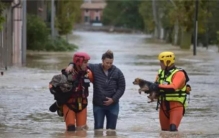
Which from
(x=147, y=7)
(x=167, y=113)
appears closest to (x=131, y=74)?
(x=167, y=113)

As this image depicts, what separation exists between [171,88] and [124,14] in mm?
138808

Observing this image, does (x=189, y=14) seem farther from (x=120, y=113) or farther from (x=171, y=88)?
(x=171, y=88)

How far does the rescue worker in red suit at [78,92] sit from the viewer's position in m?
11.1

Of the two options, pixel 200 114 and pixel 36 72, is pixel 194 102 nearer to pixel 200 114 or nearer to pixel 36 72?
pixel 200 114

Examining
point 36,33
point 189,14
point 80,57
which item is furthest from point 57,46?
point 80,57

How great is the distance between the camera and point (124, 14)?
149 metres

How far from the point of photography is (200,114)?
1672 cm

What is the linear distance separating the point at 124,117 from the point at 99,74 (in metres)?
4.93

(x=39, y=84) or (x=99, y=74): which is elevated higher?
(x=99, y=74)

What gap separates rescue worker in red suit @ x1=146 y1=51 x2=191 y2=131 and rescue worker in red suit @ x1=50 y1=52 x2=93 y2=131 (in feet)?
3.31

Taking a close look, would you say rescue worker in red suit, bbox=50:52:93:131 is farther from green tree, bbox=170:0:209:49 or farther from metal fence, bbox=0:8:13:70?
green tree, bbox=170:0:209:49

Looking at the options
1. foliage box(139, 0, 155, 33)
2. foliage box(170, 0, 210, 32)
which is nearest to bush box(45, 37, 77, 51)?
foliage box(170, 0, 210, 32)

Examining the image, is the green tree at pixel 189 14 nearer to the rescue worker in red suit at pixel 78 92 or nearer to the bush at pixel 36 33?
the bush at pixel 36 33

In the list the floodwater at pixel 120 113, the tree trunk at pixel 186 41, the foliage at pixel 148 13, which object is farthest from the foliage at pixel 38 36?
the foliage at pixel 148 13
